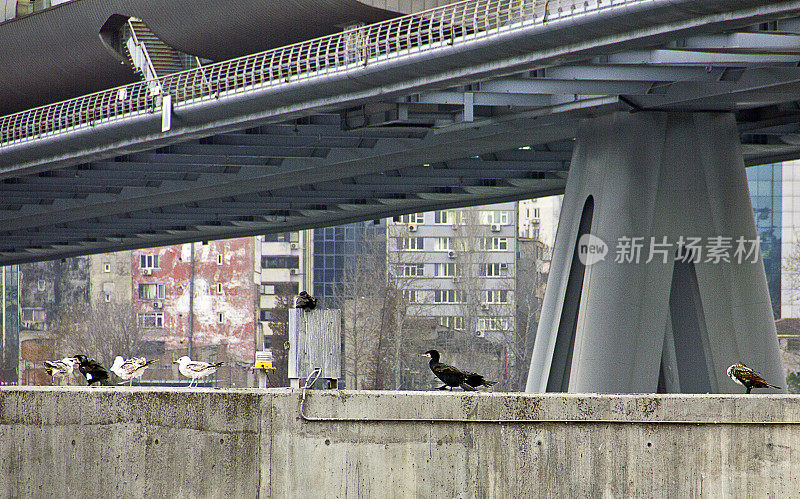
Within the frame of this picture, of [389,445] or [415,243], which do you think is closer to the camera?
[389,445]

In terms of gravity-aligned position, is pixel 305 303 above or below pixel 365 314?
above

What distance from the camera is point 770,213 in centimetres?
12694

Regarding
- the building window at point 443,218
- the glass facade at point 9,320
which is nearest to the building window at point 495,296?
the building window at point 443,218

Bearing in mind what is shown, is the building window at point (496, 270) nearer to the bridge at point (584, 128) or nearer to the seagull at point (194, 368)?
the bridge at point (584, 128)

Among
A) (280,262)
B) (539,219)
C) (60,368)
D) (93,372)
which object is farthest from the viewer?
(539,219)

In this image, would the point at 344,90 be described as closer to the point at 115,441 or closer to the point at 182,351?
the point at 115,441

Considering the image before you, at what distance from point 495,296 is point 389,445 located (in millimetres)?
93307

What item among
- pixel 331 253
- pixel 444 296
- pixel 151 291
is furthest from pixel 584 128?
pixel 331 253

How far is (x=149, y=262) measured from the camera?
365 feet

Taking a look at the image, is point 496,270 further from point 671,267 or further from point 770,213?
point 671,267

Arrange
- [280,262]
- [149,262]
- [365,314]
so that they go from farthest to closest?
[280,262], [149,262], [365,314]

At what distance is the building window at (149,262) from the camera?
365ft

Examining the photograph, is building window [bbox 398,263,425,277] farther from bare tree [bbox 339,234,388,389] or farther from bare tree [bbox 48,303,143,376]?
bare tree [bbox 48,303,143,376]

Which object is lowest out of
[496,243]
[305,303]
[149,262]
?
[149,262]
